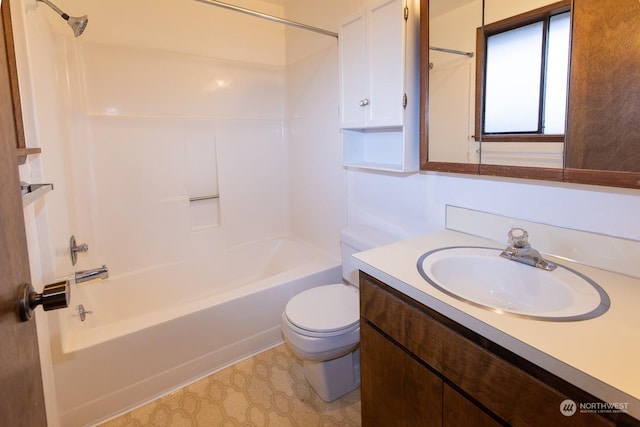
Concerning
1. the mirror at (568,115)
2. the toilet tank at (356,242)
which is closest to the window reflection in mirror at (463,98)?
the mirror at (568,115)

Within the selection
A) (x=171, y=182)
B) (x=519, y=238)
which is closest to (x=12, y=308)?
(x=519, y=238)

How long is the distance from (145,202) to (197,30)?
1.29 meters

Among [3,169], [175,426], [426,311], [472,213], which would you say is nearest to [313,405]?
[175,426]

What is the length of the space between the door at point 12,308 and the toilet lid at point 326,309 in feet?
3.52

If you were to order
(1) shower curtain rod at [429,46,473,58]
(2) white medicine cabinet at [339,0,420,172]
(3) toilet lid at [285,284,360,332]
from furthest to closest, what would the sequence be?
1. (3) toilet lid at [285,284,360,332]
2. (2) white medicine cabinet at [339,0,420,172]
3. (1) shower curtain rod at [429,46,473,58]

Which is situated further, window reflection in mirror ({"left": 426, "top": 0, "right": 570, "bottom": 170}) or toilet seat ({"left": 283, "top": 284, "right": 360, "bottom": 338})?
toilet seat ({"left": 283, "top": 284, "right": 360, "bottom": 338})

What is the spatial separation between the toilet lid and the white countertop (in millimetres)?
591

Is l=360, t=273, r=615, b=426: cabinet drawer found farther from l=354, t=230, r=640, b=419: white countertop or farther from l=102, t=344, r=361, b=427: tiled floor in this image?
l=102, t=344, r=361, b=427: tiled floor

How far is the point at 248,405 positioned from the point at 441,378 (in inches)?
46.5

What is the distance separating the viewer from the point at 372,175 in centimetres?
205

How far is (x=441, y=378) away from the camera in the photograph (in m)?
0.95

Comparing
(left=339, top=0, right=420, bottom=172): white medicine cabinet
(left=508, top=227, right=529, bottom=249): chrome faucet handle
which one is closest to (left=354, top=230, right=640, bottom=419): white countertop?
(left=508, top=227, right=529, bottom=249): chrome faucet handle

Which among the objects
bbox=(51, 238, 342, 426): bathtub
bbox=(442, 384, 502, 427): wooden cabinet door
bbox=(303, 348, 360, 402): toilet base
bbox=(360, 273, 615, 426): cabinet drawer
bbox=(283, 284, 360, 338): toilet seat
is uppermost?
bbox=(360, 273, 615, 426): cabinet drawer

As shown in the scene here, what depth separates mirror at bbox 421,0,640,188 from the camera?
99cm
